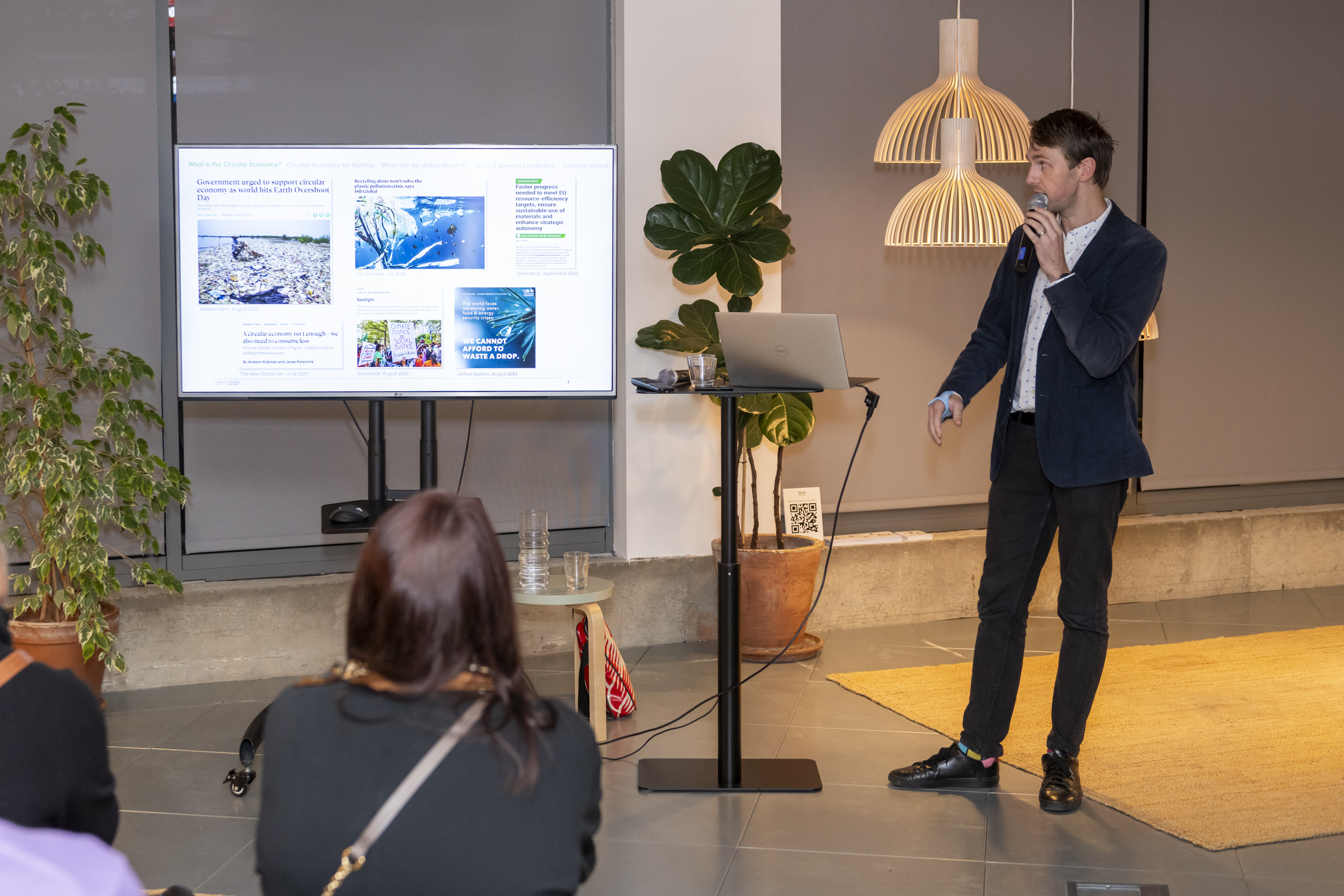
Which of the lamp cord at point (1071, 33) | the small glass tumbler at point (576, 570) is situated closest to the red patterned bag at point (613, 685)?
the small glass tumbler at point (576, 570)

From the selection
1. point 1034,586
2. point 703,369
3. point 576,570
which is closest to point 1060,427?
point 1034,586

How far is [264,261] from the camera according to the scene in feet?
11.0

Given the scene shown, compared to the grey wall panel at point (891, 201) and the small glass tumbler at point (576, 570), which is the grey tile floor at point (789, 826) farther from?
the grey wall panel at point (891, 201)

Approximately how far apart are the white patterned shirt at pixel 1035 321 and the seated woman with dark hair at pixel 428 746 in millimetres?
2045

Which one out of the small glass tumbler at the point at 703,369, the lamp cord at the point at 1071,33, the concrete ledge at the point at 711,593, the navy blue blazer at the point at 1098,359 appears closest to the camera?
the navy blue blazer at the point at 1098,359

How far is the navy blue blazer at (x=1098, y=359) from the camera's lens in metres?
2.72

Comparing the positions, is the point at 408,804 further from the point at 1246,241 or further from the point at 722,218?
the point at 1246,241

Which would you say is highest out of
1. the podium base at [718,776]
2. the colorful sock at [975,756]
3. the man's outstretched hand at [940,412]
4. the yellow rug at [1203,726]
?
the man's outstretched hand at [940,412]

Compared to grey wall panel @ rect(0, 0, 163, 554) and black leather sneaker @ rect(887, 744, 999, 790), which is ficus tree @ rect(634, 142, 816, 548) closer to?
black leather sneaker @ rect(887, 744, 999, 790)

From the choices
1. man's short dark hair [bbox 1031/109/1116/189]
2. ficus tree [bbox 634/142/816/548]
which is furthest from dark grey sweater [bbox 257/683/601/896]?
ficus tree [bbox 634/142/816/548]

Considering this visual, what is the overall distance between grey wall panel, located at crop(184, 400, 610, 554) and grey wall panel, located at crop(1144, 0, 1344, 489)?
8.77 ft

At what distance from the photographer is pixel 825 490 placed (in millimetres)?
4945

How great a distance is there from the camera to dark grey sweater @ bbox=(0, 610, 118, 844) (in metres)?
1.35

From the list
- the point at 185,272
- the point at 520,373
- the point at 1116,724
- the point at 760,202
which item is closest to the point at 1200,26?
the point at 760,202
